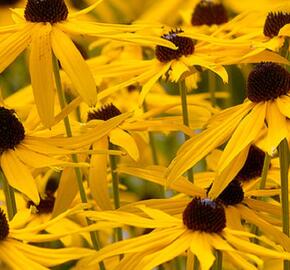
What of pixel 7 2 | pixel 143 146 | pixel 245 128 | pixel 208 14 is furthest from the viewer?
pixel 7 2

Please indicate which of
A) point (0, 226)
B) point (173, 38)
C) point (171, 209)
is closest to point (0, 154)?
point (0, 226)

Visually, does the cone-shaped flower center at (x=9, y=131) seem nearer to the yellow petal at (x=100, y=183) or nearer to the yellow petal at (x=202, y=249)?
the yellow petal at (x=100, y=183)

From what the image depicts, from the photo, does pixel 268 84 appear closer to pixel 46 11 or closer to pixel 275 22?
pixel 275 22

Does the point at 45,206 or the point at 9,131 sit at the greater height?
the point at 9,131

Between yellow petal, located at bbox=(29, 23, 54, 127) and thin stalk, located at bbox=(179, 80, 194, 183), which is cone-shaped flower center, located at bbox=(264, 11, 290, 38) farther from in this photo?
yellow petal, located at bbox=(29, 23, 54, 127)

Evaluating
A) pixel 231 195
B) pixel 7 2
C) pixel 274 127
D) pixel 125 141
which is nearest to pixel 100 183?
→ pixel 125 141

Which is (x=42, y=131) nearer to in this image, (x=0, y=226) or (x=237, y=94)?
(x=0, y=226)
